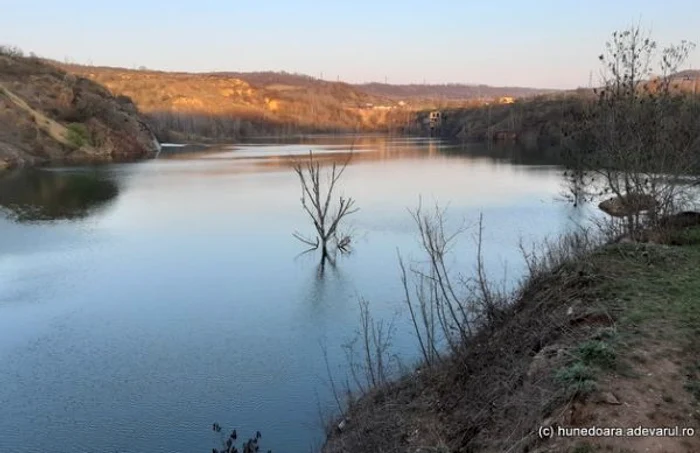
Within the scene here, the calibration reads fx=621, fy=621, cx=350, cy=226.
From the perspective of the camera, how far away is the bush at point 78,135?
57.3m

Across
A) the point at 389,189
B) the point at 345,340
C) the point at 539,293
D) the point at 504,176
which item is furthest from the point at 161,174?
the point at 539,293

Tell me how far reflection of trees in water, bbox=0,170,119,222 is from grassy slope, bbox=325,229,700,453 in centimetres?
2227

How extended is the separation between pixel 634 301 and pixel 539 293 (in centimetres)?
136

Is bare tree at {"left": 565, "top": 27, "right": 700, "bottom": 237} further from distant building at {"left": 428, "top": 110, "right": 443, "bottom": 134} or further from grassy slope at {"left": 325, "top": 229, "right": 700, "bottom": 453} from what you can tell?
distant building at {"left": 428, "top": 110, "right": 443, "bottom": 134}

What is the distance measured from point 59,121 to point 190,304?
53905mm

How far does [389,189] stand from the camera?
31891 millimetres

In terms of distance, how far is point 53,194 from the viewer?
3195cm

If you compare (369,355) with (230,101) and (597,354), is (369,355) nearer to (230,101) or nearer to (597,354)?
(597,354)

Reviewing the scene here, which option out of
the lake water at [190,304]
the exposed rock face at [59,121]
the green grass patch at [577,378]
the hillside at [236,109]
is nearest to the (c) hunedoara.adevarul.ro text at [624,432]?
the green grass patch at [577,378]

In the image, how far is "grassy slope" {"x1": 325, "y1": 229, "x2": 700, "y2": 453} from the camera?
14.2ft

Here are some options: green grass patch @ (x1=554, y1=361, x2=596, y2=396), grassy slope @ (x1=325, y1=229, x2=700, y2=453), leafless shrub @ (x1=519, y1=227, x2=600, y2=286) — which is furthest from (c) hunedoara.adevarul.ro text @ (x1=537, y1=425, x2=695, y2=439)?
leafless shrub @ (x1=519, y1=227, x2=600, y2=286)

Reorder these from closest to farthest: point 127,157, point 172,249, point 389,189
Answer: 1. point 172,249
2. point 389,189
3. point 127,157

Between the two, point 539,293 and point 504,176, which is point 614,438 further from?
point 504,176

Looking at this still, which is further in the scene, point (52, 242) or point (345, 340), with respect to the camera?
point (52, 242)
